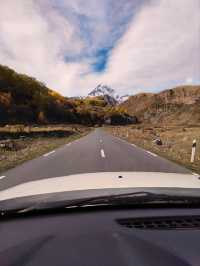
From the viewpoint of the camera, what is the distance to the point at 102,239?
248 cm

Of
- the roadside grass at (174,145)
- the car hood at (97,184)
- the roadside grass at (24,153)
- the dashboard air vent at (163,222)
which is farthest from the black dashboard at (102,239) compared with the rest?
the roadside grass at (24,153)

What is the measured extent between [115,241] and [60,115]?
119328 mm

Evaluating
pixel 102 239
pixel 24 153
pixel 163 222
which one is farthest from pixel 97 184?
pixel 24 153

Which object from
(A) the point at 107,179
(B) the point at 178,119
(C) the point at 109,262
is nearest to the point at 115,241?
(C) the point at 109,262

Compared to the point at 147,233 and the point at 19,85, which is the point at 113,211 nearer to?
the point at 147,233

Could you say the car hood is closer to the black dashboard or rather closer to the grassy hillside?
the black dashboard

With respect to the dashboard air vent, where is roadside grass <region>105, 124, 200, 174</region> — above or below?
below

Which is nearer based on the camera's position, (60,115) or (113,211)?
(113,211)

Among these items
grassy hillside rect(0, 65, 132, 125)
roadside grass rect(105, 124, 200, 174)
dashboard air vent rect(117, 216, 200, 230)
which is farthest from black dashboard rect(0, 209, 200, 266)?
grassy hillside rect(0, 65, 132, 125)

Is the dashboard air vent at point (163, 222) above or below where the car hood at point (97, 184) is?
below

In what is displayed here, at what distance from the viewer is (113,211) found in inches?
121

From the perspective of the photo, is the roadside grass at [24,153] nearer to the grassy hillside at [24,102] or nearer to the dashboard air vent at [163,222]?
A: the dashboard air vent at [163,222]

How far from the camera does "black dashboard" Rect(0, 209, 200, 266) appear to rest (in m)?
2.24

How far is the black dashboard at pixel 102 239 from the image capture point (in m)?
2.24
